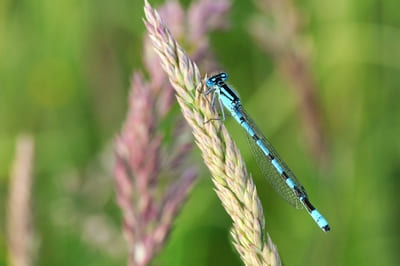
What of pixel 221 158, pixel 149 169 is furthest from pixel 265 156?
pixel 221 158

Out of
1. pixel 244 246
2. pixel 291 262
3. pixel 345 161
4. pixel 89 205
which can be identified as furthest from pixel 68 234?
pixel 244 246

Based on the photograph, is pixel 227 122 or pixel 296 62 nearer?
pixel 296 62

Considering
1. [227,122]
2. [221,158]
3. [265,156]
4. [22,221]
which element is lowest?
[221,158]

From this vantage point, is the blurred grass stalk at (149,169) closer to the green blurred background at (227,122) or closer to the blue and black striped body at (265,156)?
the blue and black striped body at (265,156)

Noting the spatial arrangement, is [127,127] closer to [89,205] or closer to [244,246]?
[244,246]

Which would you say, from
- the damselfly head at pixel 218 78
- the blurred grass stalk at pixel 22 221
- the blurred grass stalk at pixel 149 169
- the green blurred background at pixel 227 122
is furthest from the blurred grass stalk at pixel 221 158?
the green blurred background at pixel 227 122

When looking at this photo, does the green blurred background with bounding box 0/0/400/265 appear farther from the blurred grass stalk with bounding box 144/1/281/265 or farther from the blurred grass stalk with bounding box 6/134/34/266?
the blurred grass stalk with bounding box 144/1/281/265

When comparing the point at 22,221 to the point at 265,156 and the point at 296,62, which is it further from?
the point at 296,62
